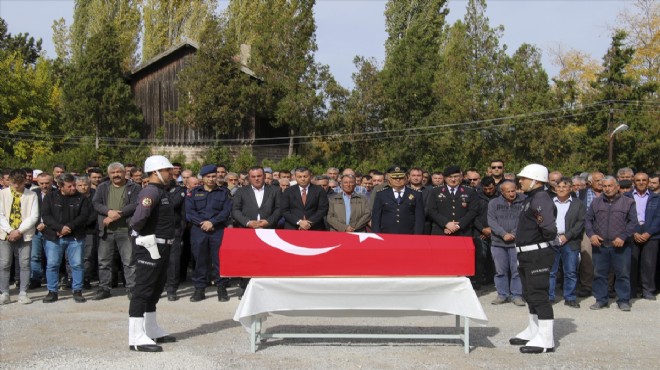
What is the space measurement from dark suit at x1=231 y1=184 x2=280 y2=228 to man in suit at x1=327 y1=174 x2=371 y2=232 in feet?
3.03

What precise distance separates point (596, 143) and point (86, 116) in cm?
2896

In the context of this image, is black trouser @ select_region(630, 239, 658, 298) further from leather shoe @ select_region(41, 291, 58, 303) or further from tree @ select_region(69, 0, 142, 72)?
tree @ select_region(69, 0, 142, 72)

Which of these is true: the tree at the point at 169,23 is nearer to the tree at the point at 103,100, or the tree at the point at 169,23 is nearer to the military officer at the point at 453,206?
the tree at the point at 103,100

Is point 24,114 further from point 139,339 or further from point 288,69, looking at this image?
point 139,339

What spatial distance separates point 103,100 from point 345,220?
31369 millimetres

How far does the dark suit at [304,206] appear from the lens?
11594 millimetres

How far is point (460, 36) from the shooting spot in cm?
4753

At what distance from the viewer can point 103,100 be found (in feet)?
131

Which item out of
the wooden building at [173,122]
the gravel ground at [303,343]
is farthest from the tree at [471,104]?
the gravel ground at [303,343]

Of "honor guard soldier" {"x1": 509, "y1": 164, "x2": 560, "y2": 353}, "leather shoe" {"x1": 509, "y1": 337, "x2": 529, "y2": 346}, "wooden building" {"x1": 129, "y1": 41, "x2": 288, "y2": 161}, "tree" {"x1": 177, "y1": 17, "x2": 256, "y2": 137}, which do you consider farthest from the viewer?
"wooden building" {"x1": 129, "y1": 41, "x2": 288, "y2": 161}

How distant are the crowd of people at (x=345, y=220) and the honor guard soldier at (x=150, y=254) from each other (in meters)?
3.03

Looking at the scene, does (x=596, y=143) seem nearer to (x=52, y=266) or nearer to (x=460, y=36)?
(x=460, y=36)

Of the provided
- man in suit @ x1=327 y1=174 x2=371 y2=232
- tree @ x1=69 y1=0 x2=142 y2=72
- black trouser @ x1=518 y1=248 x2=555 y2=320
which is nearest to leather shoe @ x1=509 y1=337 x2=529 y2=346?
black trouser @ x1=518 y1=248 x2=555 y2=320

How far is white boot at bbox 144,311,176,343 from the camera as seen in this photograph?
8.27 metres
